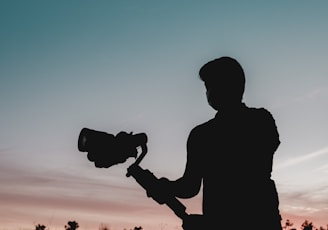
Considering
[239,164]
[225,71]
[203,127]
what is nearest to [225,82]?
[225,71]

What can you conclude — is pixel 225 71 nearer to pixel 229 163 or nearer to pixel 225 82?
pixel 225 82

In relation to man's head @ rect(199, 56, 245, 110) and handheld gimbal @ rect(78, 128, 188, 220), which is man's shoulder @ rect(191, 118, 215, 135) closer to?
man's head @ rect(199, 56, 245, 110)

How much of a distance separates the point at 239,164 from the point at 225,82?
73 centimetres

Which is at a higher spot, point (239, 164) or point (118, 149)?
point (118, 149)

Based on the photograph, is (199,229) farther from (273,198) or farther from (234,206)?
(273,198)

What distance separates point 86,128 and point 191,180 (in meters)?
1.10

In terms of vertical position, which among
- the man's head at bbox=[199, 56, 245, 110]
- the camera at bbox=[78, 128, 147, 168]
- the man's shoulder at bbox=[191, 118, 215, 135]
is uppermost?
the man's head at bbox=[199, 56, 245, 110]

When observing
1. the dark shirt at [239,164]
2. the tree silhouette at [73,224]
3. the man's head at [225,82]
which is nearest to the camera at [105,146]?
the dark shirt at [239,164]

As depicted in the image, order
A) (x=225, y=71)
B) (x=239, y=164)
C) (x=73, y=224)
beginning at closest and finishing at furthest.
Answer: (x=239, y=164), (x=225, y=71), (x=73, y=224)

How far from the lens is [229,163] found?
3.72 m

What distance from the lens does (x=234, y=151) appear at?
3.77 metres

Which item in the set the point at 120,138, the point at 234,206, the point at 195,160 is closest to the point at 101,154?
the point at 120,138

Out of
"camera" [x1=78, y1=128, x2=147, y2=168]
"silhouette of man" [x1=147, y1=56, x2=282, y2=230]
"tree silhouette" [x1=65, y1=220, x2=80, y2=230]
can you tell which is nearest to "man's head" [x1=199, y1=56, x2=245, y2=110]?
"silhouette of man" [x1=147, y1=56, x2=282, y2=230]

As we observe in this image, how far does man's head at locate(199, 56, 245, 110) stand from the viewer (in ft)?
12.8
